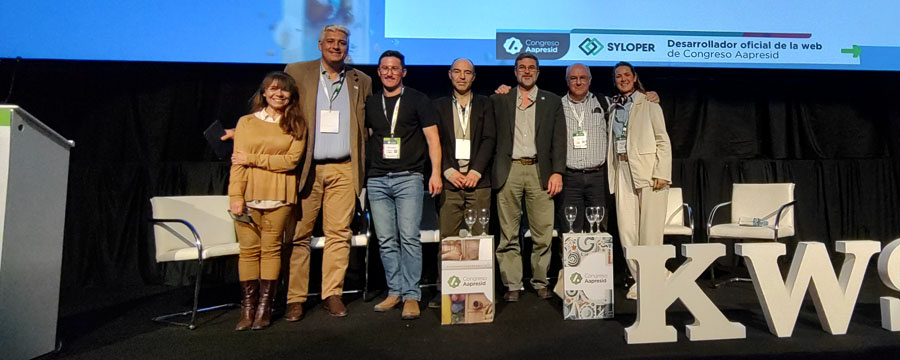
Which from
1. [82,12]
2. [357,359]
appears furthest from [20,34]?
[357,359]

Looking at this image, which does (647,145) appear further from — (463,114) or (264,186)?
(264,186)

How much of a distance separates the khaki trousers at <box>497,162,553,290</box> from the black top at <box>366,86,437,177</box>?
→ 572mm

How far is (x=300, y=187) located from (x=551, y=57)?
199 cm

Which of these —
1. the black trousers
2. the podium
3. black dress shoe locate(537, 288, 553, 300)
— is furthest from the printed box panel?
the podium

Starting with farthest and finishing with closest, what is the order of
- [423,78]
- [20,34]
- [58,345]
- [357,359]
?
[423,78]
[20,34]
[58,345]
[357,359]

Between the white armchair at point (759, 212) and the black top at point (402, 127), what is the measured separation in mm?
2183

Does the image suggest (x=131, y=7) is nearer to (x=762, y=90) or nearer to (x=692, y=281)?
(x=692, y=281)

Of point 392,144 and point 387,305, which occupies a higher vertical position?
point 392,144

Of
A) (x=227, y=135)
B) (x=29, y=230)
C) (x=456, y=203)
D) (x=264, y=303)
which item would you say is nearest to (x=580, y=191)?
(x=456, y=203)

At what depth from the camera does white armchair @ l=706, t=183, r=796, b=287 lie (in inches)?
132

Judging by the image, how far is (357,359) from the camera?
1.95 metres

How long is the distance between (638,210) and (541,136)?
79cm

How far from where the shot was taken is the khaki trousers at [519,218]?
295 centimetres

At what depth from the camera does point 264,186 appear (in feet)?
7.79
